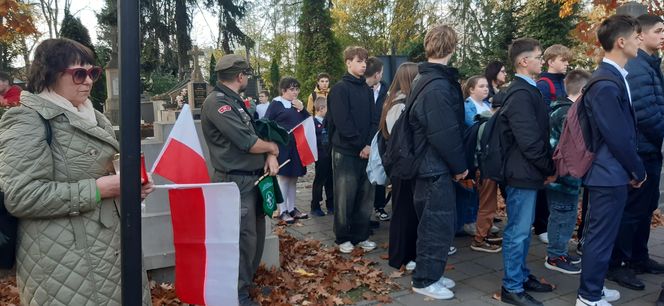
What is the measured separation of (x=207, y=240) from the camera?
2.92 m

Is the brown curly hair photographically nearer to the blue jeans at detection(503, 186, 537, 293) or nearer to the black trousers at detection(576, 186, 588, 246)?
the blue jeans at detection(503, 186, 537, 293)

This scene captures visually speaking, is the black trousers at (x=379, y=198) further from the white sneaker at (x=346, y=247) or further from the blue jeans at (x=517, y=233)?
the blue jeans at (x=517, y=233)

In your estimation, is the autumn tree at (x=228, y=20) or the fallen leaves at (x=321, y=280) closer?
the fallen leaves at (x=321, y=280)

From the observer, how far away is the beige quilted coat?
202 centimetres

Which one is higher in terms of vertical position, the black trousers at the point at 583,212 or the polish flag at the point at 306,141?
the polish flag at the point at 306,141

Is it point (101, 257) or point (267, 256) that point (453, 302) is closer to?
point (267, 256)

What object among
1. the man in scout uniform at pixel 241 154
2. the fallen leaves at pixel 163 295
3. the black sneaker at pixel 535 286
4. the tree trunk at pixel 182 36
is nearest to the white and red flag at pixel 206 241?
the man in scout uniform at pixel 241 154

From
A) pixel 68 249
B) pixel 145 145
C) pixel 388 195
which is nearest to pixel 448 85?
pixel 145 145

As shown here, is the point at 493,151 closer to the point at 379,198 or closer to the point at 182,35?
the point at 379,198

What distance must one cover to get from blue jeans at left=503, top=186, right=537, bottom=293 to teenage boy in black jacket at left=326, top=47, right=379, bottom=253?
1.68 metres

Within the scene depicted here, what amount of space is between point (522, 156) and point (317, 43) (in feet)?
80.9

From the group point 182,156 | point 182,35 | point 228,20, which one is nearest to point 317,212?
point 182,156

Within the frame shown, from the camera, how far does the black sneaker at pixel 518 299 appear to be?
3914 mm

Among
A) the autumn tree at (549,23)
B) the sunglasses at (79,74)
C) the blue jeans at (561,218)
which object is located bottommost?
the blue jeans at (561,218)
